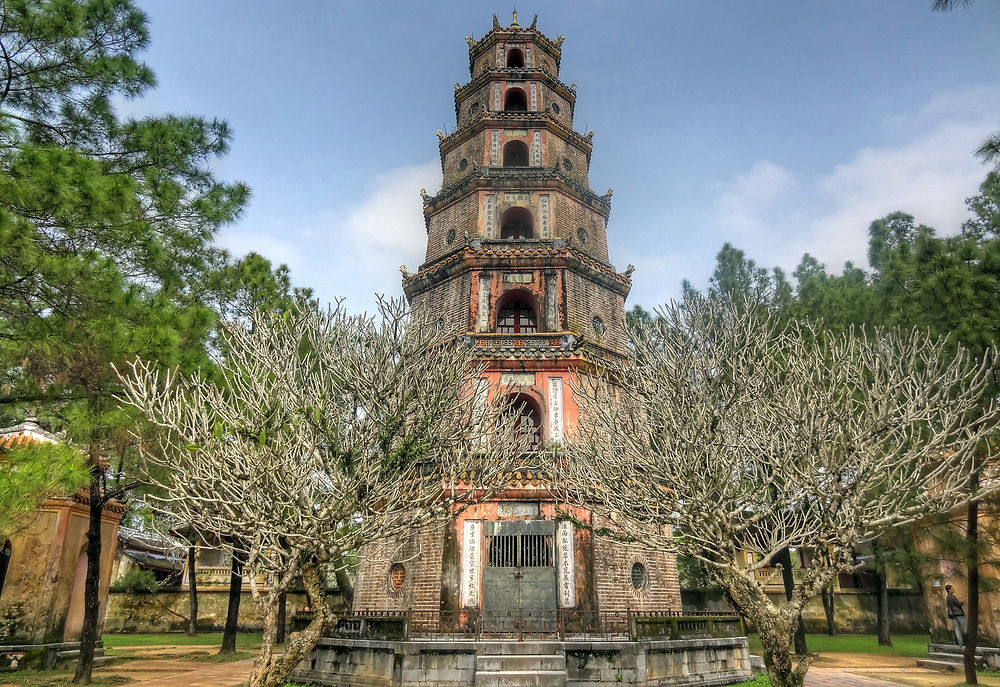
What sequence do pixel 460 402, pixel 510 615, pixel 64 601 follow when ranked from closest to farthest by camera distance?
pixel 460 402, pixel 510 615, pixel 64 601

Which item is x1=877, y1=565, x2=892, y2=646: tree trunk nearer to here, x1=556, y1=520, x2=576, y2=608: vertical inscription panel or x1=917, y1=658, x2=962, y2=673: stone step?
x1=917, y1=658, x2=962, y2=673: stone step

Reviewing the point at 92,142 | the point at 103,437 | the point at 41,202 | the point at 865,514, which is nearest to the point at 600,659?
the point at 865,514

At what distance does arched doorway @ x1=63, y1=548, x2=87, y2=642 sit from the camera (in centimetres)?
1686

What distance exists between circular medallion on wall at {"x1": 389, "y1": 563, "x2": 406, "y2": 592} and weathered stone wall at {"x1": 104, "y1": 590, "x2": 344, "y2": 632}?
14748mm

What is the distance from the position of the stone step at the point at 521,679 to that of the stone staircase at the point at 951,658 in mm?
11597

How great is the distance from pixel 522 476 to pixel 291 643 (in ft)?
27.9

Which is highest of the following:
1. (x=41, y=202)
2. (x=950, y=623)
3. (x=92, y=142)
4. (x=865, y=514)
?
(x=92, y=142)

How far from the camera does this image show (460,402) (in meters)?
12.9

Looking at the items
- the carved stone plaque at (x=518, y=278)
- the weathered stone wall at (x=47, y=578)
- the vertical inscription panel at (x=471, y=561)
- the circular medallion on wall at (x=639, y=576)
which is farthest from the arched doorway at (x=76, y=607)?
the circular medallion on wall at (x=639, y=576)

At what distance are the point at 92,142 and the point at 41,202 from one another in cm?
337

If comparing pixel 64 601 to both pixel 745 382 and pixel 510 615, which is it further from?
pixel 745 382

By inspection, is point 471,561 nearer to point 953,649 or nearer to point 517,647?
point 517,647

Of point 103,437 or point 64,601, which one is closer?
point 103,437

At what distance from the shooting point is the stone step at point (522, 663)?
1196cm
